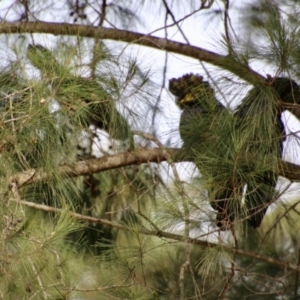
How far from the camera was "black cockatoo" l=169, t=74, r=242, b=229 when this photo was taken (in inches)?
93.6

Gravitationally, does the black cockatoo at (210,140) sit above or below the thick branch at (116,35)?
below

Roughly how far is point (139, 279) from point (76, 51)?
0.71 meters

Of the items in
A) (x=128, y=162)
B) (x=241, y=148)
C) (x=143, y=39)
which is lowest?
(x=128, y=162)

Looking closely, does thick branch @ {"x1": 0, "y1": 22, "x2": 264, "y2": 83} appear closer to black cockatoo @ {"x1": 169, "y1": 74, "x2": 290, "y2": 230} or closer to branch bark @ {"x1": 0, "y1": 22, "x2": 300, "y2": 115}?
branch bark @ {"x1": 0, "y1": 22, "x2": 300, "y2": 115}

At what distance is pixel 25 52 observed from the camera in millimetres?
2525

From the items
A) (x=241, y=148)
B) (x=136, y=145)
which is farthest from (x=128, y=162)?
(x=241, y=148)

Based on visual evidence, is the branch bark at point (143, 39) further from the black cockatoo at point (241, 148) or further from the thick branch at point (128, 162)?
the thick branch at point (128, 162)

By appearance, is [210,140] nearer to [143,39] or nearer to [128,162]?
[128,162]

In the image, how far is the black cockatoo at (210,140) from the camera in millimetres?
2377

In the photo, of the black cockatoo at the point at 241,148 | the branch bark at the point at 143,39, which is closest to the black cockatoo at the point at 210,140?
the black cockatoo at the point at 241,148

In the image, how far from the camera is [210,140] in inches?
102

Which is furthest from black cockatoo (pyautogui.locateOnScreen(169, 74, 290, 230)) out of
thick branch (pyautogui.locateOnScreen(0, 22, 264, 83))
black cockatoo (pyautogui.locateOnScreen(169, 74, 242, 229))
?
thick branch (pyautogui.locateOnScreen(0, 22, 264, 83))

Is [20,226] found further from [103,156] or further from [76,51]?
[103,156]

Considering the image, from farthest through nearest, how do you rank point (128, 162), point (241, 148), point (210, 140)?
1. point (128, 162)
2. point (210, 140)
3. point (241, 148)
